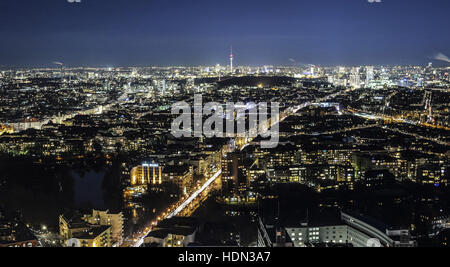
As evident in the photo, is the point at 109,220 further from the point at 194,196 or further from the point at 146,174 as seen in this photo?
the point at 146,174

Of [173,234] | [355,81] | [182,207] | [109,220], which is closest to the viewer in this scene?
[173,234]

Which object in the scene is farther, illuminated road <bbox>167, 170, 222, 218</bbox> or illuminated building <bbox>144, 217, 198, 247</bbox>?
illuminated road <bbox>167, 170, 222, 218</bbox>

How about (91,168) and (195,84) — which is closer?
(91,168)

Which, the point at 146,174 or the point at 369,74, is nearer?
the point at 146,174

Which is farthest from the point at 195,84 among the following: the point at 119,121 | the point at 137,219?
the point at 137,219

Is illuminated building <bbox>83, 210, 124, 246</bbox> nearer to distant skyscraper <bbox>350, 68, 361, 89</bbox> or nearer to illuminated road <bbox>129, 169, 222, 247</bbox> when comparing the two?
illuminated road <bbox>129, 169, 222, 247</bbox>

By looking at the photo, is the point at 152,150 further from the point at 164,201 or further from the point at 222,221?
the point at 222,221

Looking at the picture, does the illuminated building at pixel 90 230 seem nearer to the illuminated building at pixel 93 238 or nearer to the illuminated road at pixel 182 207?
the illuminated building at pixel 93 238

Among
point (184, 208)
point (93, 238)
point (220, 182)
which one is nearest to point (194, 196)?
point (184, 208)

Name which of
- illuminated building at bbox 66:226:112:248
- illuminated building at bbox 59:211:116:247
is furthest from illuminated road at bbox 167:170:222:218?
illuminated building at bbox 66:226:112:248
